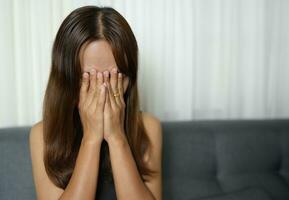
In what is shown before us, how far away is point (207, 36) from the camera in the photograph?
1614 mm

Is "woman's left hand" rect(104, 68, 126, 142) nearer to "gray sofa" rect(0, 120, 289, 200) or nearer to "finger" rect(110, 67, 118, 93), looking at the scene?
"finger" rect(110, 67, 118, 93)

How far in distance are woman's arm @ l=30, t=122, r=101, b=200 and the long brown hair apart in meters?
0.03

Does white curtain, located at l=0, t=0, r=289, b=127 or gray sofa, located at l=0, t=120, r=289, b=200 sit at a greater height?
white curtain, located at l=0, t=0, r=289, b=127

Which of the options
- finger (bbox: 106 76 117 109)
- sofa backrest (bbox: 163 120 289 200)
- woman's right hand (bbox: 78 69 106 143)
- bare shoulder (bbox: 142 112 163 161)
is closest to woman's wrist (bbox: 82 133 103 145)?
woman's right hand (bbox: 78 69 106 143)

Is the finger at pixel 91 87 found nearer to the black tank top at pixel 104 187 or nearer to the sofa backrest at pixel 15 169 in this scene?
the black tank top at pixel 104 187

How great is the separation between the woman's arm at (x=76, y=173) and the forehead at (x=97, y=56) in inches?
8.8

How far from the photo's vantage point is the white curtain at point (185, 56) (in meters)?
1.35

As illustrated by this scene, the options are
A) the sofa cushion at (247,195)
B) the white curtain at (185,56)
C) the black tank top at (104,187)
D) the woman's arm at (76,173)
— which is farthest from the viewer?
the white curtain at (185,56)

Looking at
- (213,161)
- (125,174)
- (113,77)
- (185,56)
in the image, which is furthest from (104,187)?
(185,56)

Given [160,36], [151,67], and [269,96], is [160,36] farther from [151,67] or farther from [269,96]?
[269,96]

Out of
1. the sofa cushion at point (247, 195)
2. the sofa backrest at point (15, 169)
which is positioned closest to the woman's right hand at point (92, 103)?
the sofa backrest at point (15, 169)

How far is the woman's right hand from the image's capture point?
3.21ft

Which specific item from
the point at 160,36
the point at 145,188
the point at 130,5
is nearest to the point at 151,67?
the point at 160,36

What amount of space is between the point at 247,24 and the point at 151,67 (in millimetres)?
542
